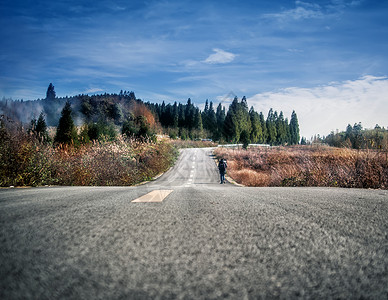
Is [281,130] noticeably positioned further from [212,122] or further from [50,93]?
[50,93]

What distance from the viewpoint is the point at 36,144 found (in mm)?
7008

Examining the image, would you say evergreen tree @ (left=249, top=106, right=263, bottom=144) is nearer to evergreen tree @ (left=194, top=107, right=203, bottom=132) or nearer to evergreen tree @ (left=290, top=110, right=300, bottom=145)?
evergreen tree @ (left=194, top=107, right=203, bottom=132)

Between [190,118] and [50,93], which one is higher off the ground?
[50,93]

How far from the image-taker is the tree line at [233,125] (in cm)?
6231

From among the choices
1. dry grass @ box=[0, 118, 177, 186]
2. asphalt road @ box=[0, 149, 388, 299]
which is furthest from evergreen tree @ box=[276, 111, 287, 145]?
asphalt road @ box=[0, 149, 388, 299]

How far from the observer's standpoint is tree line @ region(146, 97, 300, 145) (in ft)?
204

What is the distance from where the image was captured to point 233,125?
200ft

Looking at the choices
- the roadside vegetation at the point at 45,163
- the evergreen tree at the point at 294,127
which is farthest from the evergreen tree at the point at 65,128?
the evergreen tree at the point at 294,127

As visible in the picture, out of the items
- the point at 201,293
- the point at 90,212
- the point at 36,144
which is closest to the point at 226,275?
the point at 201,293

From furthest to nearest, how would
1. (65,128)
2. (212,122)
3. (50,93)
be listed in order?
(212,122) → (50,93) → (65,128)

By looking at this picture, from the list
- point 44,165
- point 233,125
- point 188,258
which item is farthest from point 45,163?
point 233,125

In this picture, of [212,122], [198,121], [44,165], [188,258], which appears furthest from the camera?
[212,122]

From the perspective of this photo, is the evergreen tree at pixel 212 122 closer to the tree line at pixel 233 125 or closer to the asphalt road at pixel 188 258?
the tree line at pixel 233 125

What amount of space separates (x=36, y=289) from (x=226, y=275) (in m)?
0.43
